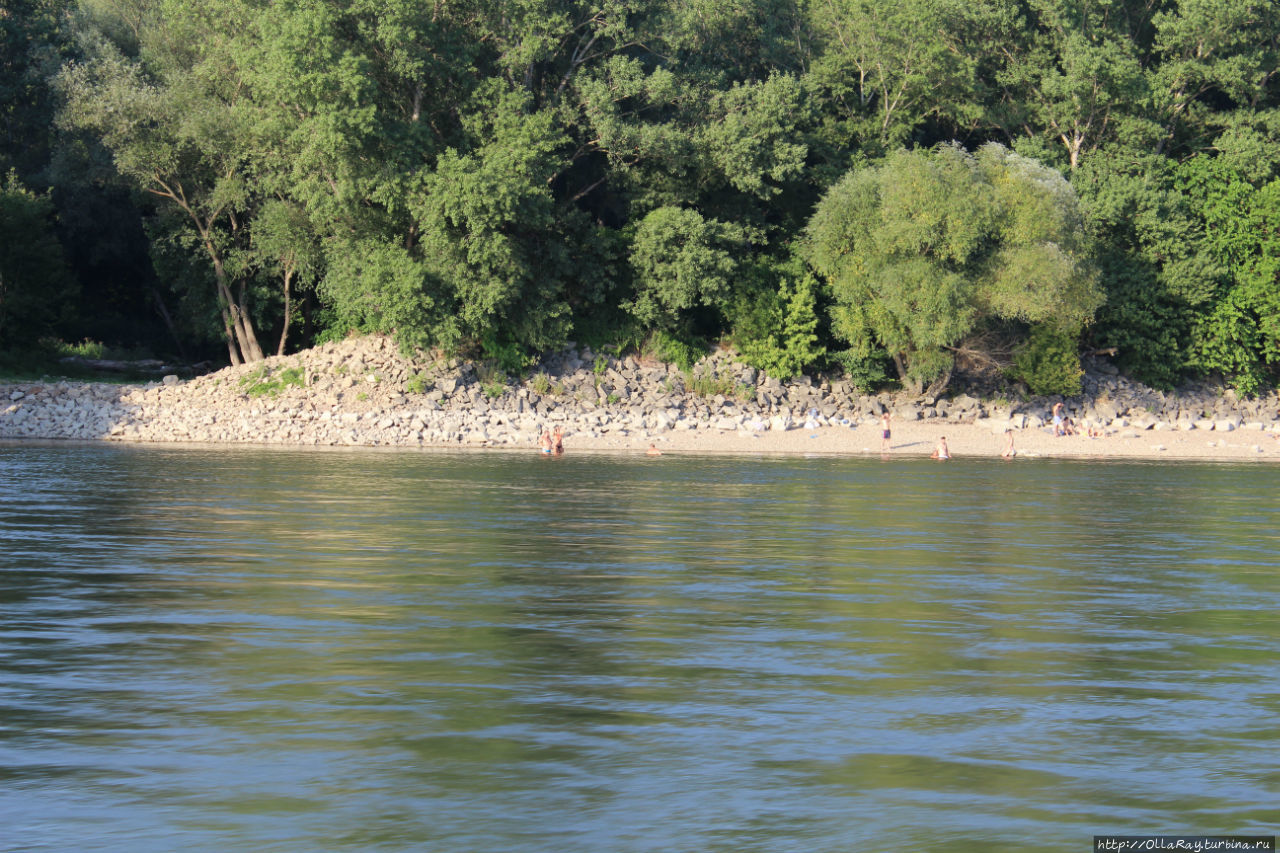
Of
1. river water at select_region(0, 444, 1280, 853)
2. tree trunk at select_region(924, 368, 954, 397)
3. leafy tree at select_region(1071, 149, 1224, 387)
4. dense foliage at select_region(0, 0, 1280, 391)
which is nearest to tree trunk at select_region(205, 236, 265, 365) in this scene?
dense foliage at select_region(0, 0, 1280, 391)

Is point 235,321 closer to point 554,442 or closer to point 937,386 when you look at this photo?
point 554,442

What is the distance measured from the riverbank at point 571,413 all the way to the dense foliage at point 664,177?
5.39 ft

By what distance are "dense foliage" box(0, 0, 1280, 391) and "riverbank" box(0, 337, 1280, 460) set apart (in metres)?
1.64

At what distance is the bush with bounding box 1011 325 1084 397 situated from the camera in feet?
184

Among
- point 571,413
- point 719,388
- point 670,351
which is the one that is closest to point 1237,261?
point 719,388

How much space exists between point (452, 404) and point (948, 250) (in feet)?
65.1

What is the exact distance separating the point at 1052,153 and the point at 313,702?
51.6 meters

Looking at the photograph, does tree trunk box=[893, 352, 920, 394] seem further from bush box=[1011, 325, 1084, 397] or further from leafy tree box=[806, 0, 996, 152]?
leafy tree box=[806, 0, 996, 152]

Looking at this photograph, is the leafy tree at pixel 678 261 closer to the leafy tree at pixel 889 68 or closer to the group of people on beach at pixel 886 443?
the group of people on beach at pixel 886 443

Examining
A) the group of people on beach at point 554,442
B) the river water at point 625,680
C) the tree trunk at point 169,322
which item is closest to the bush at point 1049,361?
the group of people on beach at point 554,442

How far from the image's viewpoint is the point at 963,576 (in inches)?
812

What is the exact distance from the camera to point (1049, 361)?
56000 mm

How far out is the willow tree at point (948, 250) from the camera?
49.8 metres

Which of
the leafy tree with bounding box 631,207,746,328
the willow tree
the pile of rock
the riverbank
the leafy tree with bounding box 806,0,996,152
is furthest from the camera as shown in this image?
the leafy tree with bounding box 806,0,996,152
